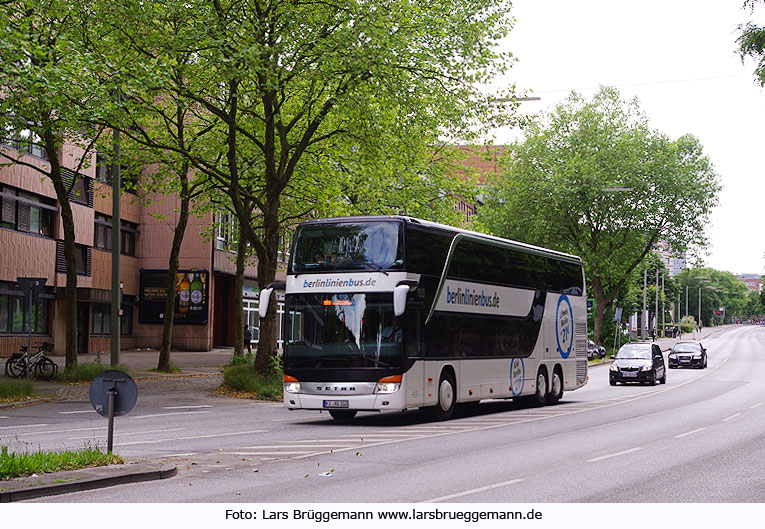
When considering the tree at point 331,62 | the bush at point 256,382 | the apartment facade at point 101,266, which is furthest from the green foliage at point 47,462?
the apartment facade at point 101,266

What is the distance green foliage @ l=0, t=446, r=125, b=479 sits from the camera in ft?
33.2

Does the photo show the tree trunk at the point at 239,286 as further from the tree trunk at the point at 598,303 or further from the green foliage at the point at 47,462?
the tree trunk at the point at 598,303

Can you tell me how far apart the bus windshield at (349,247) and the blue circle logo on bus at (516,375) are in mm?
6359

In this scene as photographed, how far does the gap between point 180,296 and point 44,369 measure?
27.6 metres

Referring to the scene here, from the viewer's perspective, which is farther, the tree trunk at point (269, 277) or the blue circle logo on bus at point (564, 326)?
the tree trunk at point (269, 277)

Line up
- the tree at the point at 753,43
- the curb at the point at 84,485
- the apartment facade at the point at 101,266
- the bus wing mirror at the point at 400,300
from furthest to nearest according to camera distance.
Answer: the apartment facade at the point at 101,266
the bus wing mirror at the point at 400,300
the tree at the point at 753,43
the curb at the point at 84,485

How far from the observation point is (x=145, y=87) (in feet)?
75.9

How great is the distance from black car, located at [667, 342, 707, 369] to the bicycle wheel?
42.2 meters

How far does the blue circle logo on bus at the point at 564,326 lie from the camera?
→ 27034 millimetres

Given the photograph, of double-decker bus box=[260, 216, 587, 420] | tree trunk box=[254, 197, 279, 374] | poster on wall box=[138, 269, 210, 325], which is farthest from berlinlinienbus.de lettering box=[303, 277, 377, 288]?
poster on wall box=[138, 269, 210, 325]

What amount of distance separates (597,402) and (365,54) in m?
12.0

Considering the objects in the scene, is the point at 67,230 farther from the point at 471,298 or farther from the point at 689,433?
the point at 689,433

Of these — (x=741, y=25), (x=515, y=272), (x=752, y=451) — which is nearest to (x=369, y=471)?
(x=752, y=451)

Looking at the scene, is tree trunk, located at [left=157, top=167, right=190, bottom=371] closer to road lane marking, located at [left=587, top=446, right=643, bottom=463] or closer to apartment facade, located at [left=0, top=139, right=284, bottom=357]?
apartment facade, located at [left=0, top=139, right=284, bottom=357]
